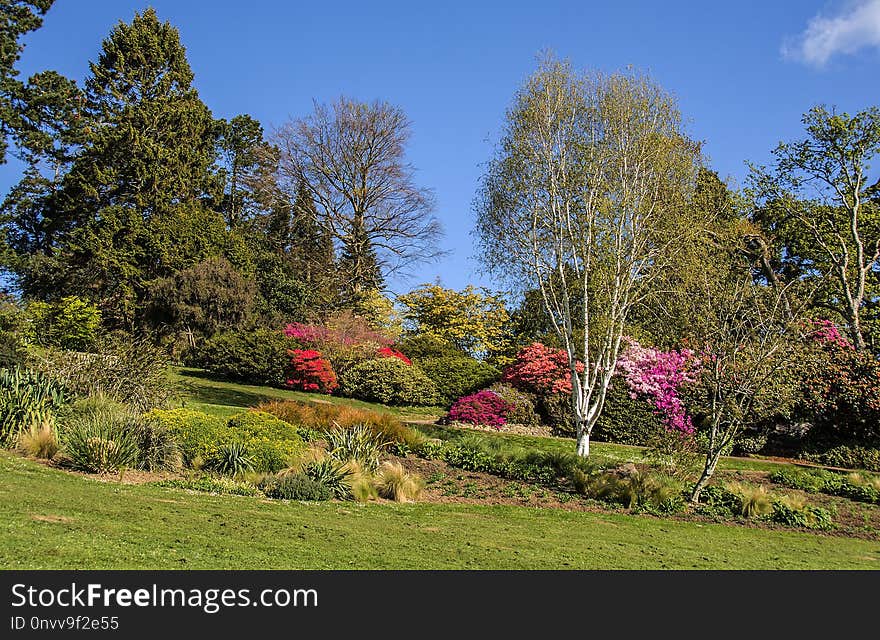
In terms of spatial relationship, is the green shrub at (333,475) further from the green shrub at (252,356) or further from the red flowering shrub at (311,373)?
the green shrub at (252,356)

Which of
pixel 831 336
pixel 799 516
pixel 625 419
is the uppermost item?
pixel 831 336

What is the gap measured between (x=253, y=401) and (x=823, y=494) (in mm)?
14938

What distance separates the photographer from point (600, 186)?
52.4 ft

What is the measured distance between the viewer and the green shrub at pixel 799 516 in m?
10.4

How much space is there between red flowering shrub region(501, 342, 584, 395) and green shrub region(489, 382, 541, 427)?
522 millimetres

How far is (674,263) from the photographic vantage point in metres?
16.4

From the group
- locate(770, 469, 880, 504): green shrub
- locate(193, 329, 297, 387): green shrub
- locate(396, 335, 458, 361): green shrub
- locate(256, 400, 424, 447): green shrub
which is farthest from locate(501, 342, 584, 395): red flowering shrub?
locate(256, 400, 424, 447): green shrub

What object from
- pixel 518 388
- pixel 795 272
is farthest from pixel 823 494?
pixel 795 272

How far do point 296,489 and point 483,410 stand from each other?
12224 millimetres

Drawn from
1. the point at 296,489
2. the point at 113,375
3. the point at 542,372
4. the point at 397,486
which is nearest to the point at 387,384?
the point at 542,372

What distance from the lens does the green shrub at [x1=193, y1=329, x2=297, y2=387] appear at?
1013 inches

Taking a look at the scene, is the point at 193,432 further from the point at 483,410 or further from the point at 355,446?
the point at 483,410

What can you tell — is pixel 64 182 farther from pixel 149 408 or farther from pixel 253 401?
pixel 149 408

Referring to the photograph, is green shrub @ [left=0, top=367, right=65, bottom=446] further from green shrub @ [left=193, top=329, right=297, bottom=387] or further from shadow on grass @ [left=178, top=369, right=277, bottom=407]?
green shrub @ [left=193, top=329, right=297, bottom=387]
